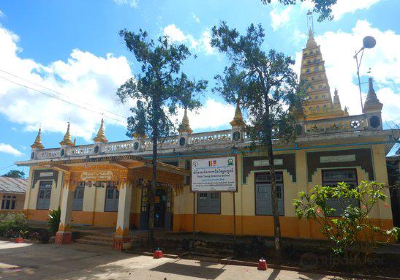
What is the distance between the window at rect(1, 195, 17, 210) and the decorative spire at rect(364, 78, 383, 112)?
30.2 meters

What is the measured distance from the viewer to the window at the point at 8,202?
27688 mm

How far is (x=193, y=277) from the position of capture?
7.97m

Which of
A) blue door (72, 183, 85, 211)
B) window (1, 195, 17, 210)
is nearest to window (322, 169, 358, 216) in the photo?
blue door (72, 183, 85, 211)

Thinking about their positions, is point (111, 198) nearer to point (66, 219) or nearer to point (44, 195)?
point (66, 219)

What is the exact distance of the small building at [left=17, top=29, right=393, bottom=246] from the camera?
1223 cm

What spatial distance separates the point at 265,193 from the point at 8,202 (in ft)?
84.4

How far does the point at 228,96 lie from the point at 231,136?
15.1 ft

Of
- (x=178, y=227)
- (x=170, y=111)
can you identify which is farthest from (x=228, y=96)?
(x=178, y=227)

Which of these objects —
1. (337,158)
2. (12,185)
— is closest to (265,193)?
(337,158)

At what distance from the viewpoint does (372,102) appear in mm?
12273

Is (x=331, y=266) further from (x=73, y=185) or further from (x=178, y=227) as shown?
(x=73, y=185)

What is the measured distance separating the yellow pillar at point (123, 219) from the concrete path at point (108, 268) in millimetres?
613

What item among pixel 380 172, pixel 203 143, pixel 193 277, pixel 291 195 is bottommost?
pixel 193 277

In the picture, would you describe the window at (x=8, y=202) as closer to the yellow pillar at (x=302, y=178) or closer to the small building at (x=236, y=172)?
the small building at (x=236, y=172)
